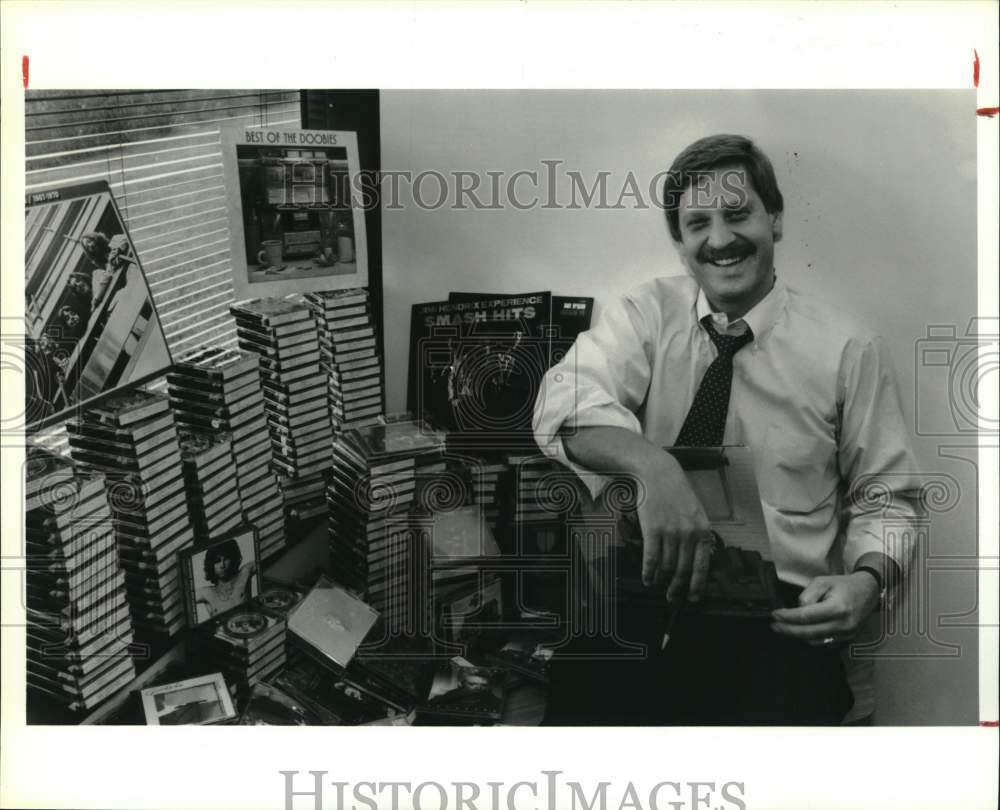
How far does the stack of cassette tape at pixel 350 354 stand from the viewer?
3381mm

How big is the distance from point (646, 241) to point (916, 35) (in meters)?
A: 1.00

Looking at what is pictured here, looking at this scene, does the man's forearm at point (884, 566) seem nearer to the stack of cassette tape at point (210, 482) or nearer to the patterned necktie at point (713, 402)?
the patterned necktie at point (713, 402)

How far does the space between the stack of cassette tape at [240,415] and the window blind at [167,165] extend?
0.09 metres

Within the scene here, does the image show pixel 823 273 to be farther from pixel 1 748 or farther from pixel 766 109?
pixel 1 748

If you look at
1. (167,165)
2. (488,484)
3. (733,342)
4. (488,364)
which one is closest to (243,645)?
(488,484)

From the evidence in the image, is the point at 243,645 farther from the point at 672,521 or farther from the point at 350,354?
the point at 672,521

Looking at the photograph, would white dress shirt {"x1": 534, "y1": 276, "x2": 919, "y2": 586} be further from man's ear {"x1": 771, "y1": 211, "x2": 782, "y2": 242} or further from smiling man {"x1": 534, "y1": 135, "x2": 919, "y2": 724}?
man's ear {"x1": 771, "y1": 211, "x2": 782, "y2": 242}

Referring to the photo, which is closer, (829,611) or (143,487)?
(143,487)

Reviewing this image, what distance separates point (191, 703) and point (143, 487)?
0.69 m

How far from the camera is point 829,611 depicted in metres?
3.34

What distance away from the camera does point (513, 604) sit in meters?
3.35

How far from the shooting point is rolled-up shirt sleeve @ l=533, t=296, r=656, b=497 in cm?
333

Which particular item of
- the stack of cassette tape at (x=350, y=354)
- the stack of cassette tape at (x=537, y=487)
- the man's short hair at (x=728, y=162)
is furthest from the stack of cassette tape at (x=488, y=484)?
the man's short hair at (x=728, y=162)
